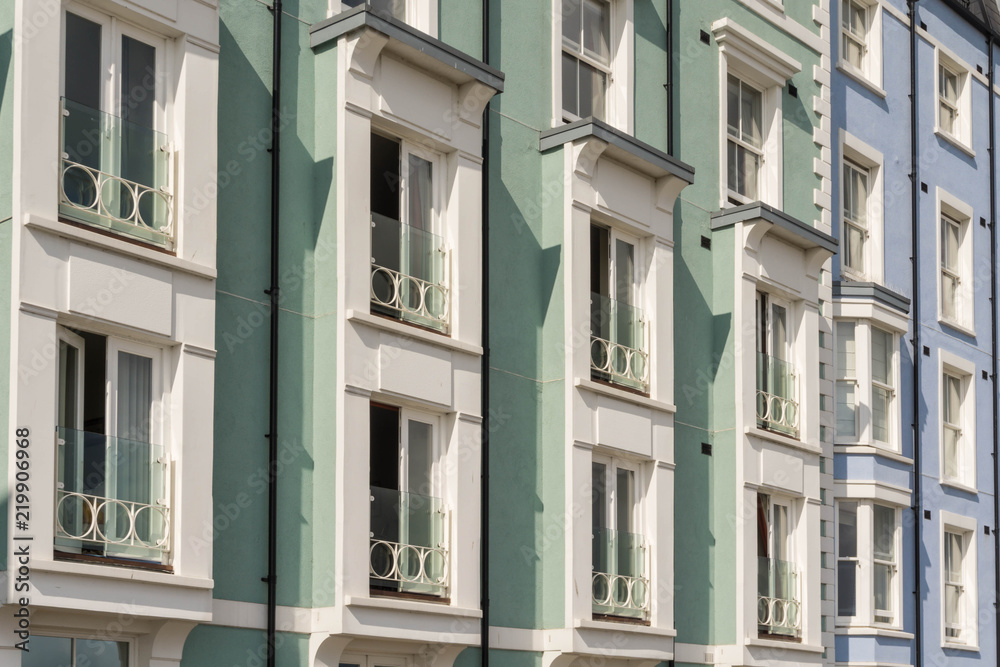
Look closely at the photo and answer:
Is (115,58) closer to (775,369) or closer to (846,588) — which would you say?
(775,369)

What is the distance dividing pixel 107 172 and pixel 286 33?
292 cm

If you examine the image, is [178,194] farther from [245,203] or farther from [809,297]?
[809,297]

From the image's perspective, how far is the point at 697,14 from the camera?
2145 centimetres

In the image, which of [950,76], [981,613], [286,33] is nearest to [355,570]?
[286,33]

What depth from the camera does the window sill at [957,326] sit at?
2750 centimetres

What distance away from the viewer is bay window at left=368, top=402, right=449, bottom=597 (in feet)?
50.1

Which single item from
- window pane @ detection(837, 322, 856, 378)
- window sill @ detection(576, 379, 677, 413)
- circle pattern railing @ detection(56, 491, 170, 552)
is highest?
window pane @ detection(837, 322, 856, 378)

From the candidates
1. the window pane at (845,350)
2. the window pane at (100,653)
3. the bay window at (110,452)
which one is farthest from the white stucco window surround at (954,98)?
the window pane at (100,653)

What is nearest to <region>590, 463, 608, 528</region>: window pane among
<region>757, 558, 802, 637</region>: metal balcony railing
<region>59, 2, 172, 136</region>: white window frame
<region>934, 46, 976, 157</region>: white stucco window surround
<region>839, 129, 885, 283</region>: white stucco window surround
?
<region>757, 558, 802, 637</region>: metal balcony railing

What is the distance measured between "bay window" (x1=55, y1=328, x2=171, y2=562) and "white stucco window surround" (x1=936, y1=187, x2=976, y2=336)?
18.1 m

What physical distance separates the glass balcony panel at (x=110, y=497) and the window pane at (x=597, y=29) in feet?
29.2

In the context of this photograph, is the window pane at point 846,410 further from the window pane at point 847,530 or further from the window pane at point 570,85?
the window pane at point 570,85

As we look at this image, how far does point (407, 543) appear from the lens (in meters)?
15.5

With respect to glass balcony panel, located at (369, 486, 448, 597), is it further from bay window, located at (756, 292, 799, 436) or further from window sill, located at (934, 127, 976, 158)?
window sill, located at (934, 127, 976, 158)
